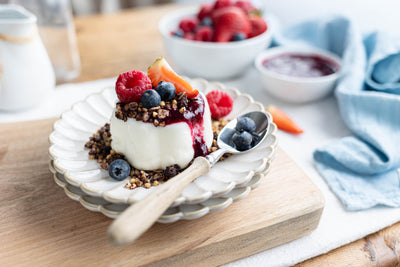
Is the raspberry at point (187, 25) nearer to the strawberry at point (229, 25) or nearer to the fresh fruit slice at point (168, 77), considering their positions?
the strawberry at point (229, 25)

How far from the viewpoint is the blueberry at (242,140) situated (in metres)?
1.24

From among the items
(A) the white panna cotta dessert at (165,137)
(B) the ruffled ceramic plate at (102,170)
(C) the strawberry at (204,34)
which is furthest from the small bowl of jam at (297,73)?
(A) the white panna cotta dessert at (165,137)

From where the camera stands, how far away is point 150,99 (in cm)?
113

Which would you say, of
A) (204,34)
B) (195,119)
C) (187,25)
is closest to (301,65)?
(204,34)

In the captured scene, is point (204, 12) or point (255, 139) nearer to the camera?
point (255, 139)

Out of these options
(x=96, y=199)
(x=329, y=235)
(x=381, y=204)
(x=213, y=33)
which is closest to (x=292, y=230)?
(x=329, y=235)

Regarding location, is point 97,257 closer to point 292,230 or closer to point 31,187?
point 31,187

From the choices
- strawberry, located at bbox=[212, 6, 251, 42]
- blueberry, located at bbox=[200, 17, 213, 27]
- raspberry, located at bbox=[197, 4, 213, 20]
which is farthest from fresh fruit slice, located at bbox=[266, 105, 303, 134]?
raspberry, located at bbox=[197, 4, 213, 20]

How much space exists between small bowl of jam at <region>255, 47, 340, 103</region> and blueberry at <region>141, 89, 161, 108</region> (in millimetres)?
833

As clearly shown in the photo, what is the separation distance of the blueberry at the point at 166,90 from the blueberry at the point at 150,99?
0.10 ft

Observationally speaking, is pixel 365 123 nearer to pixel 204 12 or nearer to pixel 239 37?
pixel 239 37

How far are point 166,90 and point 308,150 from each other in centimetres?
73

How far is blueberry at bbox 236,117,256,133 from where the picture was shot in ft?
4.30

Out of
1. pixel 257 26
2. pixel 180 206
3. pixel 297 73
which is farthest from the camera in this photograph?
pixel 257 26
